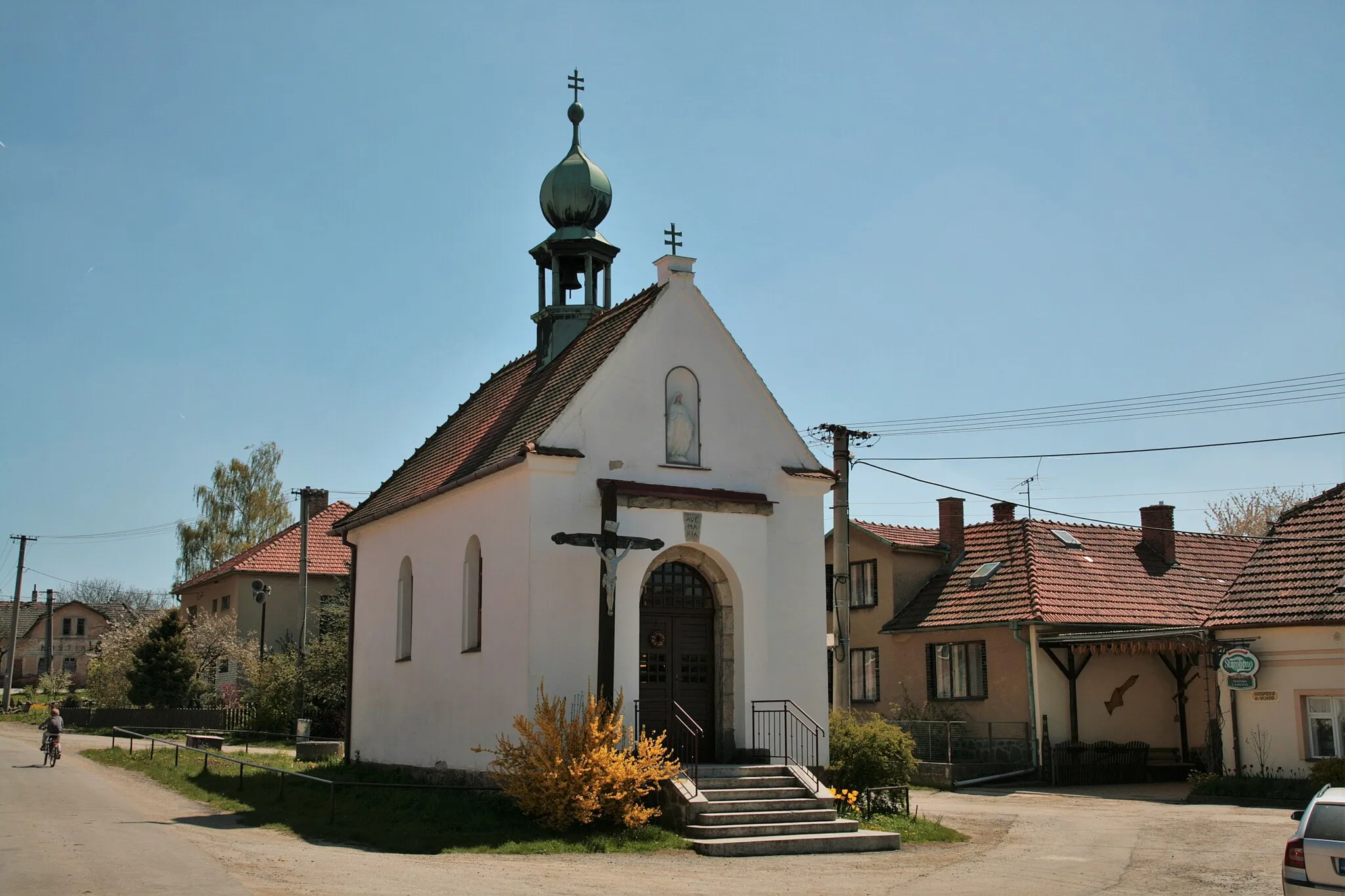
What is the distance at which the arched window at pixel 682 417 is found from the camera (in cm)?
1942

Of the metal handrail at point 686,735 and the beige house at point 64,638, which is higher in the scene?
the beige house at point 64,638

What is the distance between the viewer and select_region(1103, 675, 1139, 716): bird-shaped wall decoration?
3134 cm

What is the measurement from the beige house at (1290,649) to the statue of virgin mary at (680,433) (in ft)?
43.6

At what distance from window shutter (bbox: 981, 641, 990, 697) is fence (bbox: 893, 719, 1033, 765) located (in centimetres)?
78

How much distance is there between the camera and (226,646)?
44312 millimetres

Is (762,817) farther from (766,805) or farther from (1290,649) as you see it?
(1290,649)

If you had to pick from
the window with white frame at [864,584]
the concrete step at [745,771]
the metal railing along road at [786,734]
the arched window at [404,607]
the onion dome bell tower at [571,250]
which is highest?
the onion dome bell tower at [571,250]

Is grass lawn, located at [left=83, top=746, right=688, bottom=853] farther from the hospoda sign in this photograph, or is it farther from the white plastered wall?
the white plastered wall

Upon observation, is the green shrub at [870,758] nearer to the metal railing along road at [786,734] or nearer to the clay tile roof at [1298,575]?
the metal railing along road at [786,734]

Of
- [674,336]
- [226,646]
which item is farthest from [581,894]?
[226,646]

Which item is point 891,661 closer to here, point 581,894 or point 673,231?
point 673,231

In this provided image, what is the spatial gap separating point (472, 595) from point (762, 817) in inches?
249

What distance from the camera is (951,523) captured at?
36906 millimetres

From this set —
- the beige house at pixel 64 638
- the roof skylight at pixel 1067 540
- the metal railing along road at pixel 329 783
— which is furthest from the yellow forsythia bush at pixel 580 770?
the beige house at pixel 64 638
